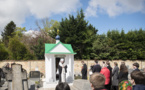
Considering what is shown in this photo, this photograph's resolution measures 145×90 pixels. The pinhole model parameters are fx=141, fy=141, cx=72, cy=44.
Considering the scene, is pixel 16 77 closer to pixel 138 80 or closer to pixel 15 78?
pixel 15 78

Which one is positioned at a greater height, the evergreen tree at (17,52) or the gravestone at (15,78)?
the evergreen tree at (17,52)

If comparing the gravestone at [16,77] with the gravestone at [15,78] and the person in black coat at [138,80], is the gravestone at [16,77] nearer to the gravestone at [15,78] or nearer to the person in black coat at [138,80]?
the gravestone at [15,78]

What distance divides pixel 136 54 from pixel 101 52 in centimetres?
560

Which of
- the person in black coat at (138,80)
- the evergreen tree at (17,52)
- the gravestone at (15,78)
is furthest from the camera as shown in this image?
the evergreen tree at (17,52)

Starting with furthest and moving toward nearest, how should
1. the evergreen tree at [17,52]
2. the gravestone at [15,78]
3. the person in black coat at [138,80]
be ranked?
the evergreen tree at [17,52]
the gravestone at [15,78]
the person in black coat at [138,80]

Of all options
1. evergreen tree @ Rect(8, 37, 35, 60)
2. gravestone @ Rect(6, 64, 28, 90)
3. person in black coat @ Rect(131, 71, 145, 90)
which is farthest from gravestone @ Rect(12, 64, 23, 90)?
evergreen tree @ Rect(8, 37, 35, 60)

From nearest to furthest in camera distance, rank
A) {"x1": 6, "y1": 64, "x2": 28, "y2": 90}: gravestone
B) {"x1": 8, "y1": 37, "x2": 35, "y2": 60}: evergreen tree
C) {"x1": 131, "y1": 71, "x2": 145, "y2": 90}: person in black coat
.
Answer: {"x1": 131, "y1": 71, "x2": 145, "y2": 90}: person in black coat < {"x1": 6, "y1": 64, "x2": 28, "y2": 90}: gravestone < {"x1": 8, "y1": 37, "x2": 35, "y2": 60}: evergreen tree

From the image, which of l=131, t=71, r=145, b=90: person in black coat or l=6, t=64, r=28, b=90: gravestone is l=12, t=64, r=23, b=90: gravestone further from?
l=131, t=71, r=145, b=90: person in black coat

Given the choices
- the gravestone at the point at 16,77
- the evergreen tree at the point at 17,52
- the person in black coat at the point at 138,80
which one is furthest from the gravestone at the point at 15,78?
the evergreen tree at the point at 17,52

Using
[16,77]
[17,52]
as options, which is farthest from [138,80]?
[17,52]

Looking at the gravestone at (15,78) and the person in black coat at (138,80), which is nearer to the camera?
the person in black coat at (138,80)

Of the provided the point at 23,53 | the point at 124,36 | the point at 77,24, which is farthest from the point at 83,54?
the point at 23,53

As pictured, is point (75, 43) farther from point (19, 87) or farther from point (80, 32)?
point (19, 87)

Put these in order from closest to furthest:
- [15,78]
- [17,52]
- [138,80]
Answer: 1. [138,80]
2. [15,78]
3. [17,52]
